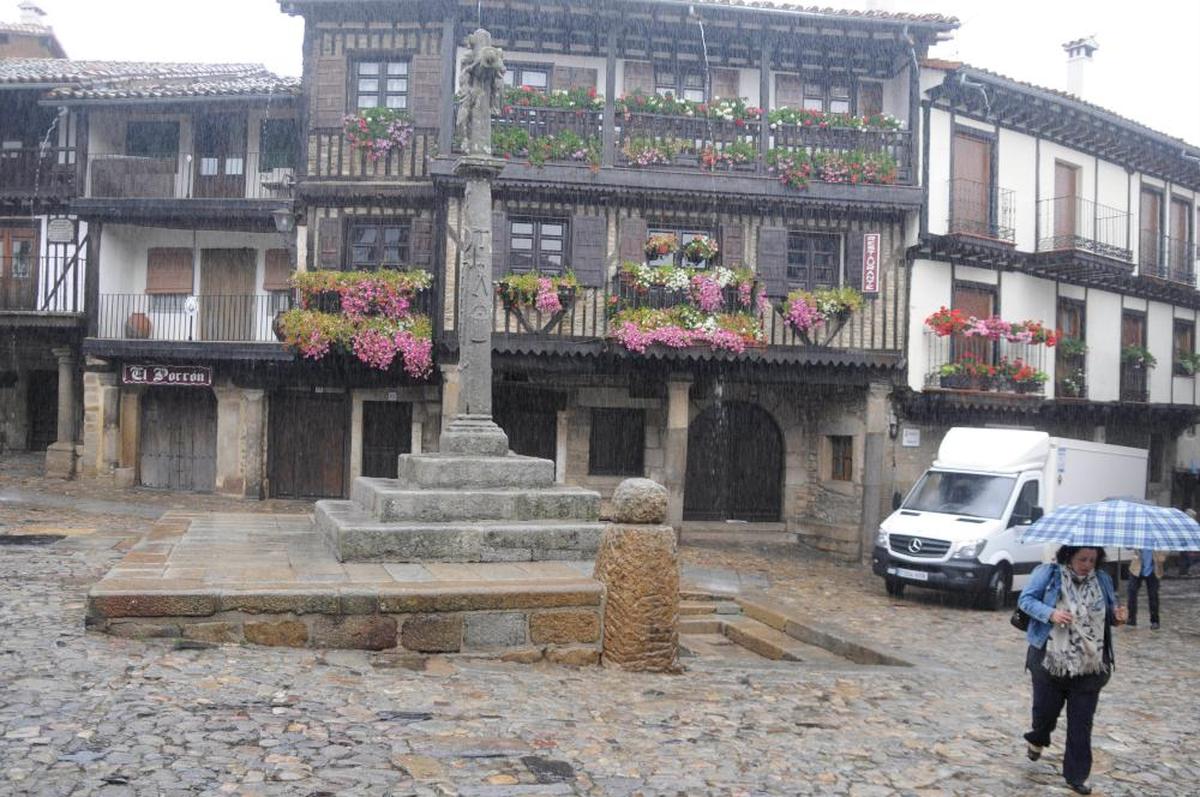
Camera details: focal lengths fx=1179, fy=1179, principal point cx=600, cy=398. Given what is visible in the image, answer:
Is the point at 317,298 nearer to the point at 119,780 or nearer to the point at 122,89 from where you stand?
the point at 122,89

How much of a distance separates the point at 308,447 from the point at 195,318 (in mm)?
3461

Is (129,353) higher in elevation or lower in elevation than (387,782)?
higher

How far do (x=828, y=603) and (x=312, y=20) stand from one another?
1354 cm

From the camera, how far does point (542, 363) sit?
19797 mm

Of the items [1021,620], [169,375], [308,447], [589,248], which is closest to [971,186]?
[589,248]

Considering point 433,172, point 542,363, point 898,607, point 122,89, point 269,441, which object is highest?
point 122,89

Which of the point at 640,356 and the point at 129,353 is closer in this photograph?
the point at 640,356

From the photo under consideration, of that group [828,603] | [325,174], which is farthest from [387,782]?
[325,174]

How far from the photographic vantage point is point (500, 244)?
2003 cm

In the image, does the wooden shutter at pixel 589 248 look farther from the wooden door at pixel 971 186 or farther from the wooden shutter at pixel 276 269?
the wooden shutter at pixel 276 269

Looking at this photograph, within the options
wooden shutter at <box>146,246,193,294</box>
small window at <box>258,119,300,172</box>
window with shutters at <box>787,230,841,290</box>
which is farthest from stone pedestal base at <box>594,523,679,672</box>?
wooden shutter at <box>146,246,193,294</box>

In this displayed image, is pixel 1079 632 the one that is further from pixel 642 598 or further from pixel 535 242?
pixel 535 242

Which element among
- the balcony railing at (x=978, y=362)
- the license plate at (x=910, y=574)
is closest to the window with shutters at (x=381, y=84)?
the balcony railing at (x=978, y=362)

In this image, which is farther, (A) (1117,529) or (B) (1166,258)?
(B) (1166,258)
